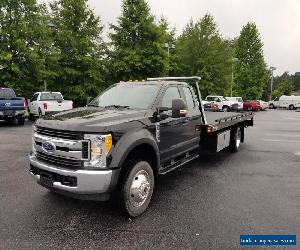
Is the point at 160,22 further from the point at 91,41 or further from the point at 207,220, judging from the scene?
the point at 207,220

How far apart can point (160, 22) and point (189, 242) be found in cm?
3589

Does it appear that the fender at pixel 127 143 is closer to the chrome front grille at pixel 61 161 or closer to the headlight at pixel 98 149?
the headlight at pixel 98 149

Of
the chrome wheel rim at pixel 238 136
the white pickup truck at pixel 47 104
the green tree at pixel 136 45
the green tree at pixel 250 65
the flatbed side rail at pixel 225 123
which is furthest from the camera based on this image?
the green tree at pixel 250 65

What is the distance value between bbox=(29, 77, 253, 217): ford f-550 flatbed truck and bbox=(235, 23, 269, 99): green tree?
50.5m

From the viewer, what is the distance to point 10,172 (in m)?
6.82

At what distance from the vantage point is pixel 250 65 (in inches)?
2132

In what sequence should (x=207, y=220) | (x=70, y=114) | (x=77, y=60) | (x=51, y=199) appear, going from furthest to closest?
(x=77, y=60), (x=51, y=199), (x=70, y=114), (x=207, y=220)

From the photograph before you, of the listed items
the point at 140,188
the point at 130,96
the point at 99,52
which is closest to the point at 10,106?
the point at 130,96

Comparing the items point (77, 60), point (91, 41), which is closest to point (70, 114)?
point (77, 60)

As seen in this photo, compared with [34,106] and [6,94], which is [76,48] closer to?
[34,106]

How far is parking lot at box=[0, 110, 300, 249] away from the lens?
12.6 feet

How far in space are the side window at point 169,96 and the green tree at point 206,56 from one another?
110 ft

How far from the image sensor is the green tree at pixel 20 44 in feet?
67.1

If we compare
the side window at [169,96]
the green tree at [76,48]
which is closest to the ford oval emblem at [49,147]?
the side window at [169,96]
